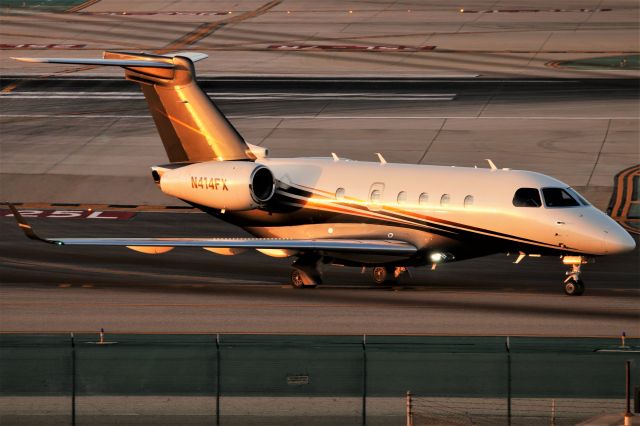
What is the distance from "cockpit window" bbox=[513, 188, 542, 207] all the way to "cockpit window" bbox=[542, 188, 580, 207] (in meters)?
0.20

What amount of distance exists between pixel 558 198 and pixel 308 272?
6.82m

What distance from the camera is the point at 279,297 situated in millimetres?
37844

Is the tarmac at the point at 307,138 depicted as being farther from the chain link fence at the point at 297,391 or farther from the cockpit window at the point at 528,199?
the cockpit window at the point at 528,199

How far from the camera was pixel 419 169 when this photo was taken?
38.9 m

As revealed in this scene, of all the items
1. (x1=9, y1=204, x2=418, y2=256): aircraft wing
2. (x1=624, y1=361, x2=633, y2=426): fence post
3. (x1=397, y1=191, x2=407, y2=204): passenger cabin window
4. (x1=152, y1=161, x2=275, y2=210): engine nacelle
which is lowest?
(x1=624, y1=361, x2=633, y2=426): fence post

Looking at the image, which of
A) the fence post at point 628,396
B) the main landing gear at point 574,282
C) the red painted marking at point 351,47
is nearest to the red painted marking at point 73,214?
the main landing gear at point 574,282

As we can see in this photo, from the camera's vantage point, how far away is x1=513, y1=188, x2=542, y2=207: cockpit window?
3709 cm

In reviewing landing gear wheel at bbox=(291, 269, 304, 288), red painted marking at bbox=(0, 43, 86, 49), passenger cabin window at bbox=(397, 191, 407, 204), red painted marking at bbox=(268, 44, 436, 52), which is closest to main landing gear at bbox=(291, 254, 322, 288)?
landing gear wheel at bbox=(291, 269, 304, 288)

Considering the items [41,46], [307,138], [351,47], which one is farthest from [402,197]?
[41,46]

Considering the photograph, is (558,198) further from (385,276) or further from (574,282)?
(385,276)

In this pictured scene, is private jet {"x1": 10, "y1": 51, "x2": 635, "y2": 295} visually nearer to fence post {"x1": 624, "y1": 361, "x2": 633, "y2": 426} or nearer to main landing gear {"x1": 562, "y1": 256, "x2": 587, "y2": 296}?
main landing gear {"x1": 562, "y1": 256, "x2": 587, "y2": 296}

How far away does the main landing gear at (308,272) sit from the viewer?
3897 centimetres

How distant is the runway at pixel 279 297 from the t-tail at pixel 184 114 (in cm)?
331

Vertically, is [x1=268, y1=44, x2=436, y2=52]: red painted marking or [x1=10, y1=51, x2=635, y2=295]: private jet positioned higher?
[x1=268, y1=44, x2=436, y2=52]: red painted marking
